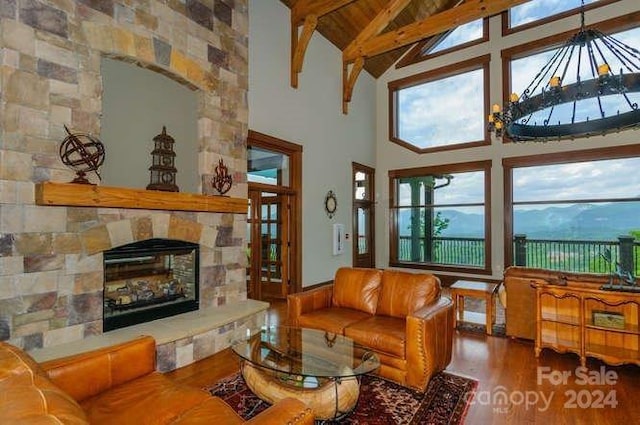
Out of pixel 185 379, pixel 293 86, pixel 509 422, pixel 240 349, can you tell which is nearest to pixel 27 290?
pixel 185 379

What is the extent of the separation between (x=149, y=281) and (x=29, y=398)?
279 cm

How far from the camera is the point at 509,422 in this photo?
2312 mm

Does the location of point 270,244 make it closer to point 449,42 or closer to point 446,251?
point 446,251

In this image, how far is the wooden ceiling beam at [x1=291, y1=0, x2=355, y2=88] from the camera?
5.46m

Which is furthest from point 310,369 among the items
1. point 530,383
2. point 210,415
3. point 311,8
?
point 311,8

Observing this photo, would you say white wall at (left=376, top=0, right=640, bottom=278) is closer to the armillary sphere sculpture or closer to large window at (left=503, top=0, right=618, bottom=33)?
large window at (left=503, top=0, right=618, bottom=33)

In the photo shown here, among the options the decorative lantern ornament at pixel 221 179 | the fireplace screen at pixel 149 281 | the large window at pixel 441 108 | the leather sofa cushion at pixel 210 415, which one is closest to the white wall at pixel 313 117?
the large window at pixel 441 108

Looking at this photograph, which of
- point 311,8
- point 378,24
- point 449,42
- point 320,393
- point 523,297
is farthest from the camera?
point 449,42

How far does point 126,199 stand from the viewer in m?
3.18

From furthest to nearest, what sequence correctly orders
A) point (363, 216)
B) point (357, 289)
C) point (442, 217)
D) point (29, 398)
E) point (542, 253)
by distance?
1. point (363, 216)
2. point (442, 217)
3. point (542, 253)
4. point (357, 289)
5. point (29, 398)

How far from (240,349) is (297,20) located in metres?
5.32

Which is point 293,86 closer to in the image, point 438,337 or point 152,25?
point 152,25

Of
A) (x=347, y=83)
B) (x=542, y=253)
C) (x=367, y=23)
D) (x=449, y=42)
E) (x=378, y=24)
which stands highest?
(x=449, y=42)

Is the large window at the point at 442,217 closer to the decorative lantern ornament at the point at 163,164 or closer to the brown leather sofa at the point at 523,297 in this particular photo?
the brown leather sofa at the point at 523,297
